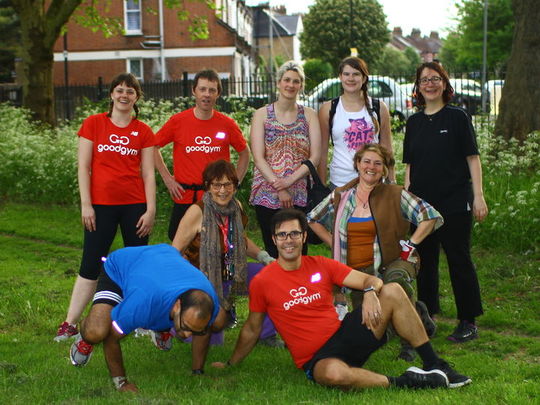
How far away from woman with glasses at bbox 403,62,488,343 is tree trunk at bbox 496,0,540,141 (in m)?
6.24

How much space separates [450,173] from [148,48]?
37.6m

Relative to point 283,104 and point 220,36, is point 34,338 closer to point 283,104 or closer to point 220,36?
point 283,104

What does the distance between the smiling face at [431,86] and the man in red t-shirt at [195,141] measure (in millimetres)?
1678

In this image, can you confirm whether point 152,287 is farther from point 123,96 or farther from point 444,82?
point 444,82

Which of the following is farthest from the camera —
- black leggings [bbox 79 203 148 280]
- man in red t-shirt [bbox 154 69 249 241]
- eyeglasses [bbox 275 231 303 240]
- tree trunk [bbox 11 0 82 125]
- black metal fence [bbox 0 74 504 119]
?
tree trunk [bbox 11 0 82 125]

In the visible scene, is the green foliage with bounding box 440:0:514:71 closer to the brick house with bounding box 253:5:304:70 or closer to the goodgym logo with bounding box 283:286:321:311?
the brick house with bounding box 253:5:304:70

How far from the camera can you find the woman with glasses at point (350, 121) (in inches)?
253

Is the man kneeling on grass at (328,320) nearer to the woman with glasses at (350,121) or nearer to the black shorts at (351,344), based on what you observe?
the black shorts at (351,344)

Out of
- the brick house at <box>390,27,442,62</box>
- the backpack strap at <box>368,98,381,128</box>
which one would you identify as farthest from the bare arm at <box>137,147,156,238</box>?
the brick house at <box>390,27,442,62</box>

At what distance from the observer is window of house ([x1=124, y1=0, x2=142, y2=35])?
41.9 metres

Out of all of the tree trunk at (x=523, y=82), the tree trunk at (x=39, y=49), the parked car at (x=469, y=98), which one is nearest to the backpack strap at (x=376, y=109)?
the tree trunk at (x=523, y=82)

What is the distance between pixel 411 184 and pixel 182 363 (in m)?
2.34

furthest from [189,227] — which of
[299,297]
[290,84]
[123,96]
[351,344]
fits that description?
[351,344]

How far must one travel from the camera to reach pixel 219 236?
593 cm
